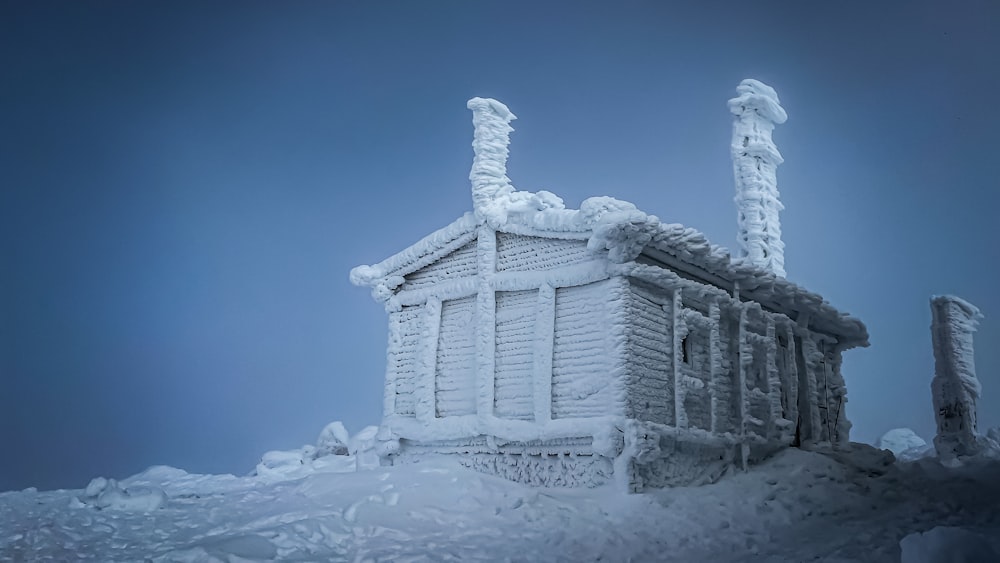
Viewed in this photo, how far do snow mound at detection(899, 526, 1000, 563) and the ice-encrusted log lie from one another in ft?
53.3

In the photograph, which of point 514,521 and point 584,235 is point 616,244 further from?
point 514,521

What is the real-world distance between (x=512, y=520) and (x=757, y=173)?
15.7 meters

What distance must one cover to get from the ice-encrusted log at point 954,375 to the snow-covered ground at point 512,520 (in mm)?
9218

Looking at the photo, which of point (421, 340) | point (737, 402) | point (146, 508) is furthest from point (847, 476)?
point (146, 508)

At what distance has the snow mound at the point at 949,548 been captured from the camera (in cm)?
793

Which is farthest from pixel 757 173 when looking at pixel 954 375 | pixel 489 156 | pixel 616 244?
pixel 616 244

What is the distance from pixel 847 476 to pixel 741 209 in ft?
33.8

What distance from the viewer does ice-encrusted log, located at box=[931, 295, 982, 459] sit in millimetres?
22859

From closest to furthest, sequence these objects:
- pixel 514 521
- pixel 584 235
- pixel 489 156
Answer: pixel 514 521, pixel 584 235, pixel 489 156

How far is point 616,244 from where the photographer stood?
13.0 metres

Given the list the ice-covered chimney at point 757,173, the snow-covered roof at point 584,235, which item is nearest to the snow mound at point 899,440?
the ice-covered chimney at point 757,173

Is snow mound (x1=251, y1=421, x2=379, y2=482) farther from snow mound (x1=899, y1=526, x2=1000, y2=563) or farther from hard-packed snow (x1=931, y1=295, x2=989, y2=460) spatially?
hard-packed snow (x1=931, y1=295, x2=989, y2=460)

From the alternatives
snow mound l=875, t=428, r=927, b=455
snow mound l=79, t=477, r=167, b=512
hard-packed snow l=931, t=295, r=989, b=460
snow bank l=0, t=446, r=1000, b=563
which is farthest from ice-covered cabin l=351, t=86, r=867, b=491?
snow mound l=875, t=428, r=927, b=455

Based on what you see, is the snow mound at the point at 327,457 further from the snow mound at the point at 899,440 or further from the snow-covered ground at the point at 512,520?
the snow mound at the point at 899,440
